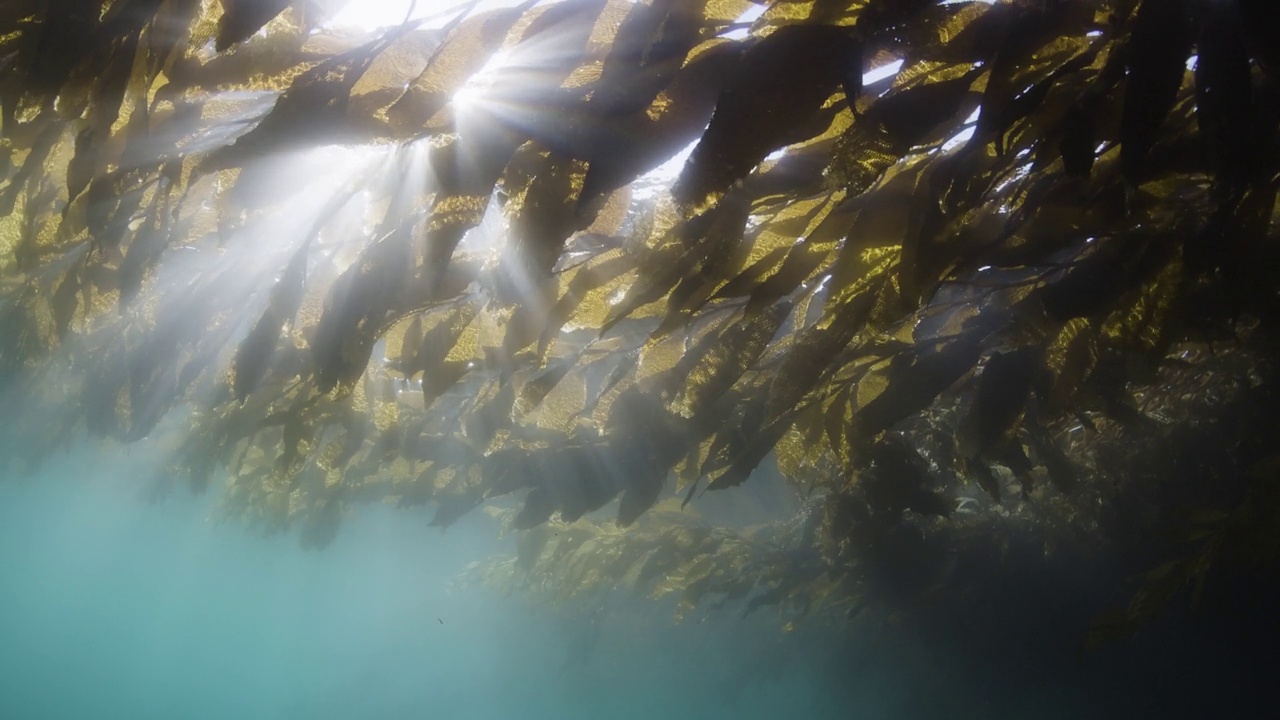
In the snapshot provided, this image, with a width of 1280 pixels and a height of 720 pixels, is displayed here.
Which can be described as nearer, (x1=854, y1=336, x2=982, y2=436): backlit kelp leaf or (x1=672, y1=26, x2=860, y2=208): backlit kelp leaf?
(x1=672, y1=26, x2=860, y2=208): backlit kelp leaf

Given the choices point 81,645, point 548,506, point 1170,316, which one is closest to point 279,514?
point 548,506

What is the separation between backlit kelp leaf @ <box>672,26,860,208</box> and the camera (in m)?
0.83

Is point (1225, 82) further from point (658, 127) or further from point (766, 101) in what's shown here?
point (658, 127)

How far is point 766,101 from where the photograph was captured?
0.84 meters

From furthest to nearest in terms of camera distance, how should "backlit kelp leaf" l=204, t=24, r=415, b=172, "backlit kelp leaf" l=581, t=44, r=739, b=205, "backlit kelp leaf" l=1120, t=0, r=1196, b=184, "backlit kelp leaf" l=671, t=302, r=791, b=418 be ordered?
"backlit kelp leaf" l=671, t=302, r=791, b=418
"backlit kelp leaf" l=204, t=24, r=415, b=172
"backlit kelp leaf" l=581, t=44, r=739, b=205
"backlit kelp leaf" l=1120, t=0, r=1196, b=184

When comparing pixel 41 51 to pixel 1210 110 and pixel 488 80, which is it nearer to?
pixel 488 80

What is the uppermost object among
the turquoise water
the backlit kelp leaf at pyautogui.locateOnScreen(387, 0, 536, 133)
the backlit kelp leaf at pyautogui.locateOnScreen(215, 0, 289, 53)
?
the backlit kelp leaf at pyautogui.locateOnScreen(215, 0, 289, 53)

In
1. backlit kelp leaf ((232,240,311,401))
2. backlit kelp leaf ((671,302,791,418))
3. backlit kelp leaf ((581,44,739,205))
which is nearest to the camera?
backlit kelp leaf ((581,44,739,205))

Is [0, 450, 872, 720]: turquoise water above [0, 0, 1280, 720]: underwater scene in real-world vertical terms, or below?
below

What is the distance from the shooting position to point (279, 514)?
19.0 ft

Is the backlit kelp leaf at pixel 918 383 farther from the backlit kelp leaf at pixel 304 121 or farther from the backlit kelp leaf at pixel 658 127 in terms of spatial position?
the backlit kelp leaf at pixel 304 121

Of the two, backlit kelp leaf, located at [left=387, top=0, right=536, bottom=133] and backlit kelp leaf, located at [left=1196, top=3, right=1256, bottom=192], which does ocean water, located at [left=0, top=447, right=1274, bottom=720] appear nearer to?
backlit kelp leaf, located at [left=387, top=0, right=536, bottom=133]

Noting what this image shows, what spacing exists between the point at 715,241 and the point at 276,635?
3979 inches

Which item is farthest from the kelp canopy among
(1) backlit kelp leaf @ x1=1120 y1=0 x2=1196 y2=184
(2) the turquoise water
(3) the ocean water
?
(2) the turquoise water
